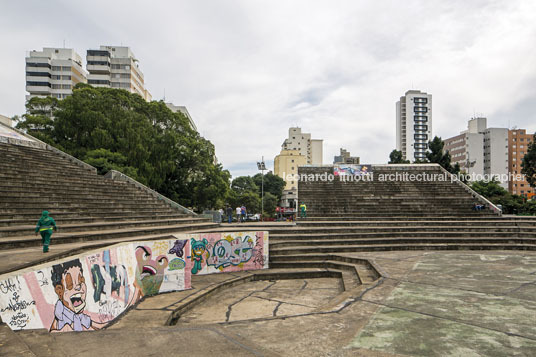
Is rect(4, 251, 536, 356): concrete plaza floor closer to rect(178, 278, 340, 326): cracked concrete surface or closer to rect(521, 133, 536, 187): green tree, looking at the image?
rect(178, 278, 340, 326): cracked concrete surface

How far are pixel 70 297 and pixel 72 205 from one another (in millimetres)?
8399

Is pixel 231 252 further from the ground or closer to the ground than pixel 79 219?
closer to the ground

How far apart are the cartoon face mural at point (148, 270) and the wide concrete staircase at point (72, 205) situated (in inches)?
89.4

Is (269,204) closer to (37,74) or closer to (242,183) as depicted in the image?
(242,183)

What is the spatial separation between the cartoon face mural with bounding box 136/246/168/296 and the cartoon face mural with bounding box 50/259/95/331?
198cm

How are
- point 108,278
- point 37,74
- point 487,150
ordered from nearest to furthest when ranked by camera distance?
1. point 108,278
2. point 37,74
3. point 487,150

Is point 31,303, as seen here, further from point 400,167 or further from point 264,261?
point 400,167

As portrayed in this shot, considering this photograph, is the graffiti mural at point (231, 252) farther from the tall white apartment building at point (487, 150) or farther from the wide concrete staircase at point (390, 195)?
the tall white apartment building at point (487, 150)

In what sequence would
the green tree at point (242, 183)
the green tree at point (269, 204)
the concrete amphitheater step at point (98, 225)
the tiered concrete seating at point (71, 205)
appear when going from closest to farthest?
the concrete amphitheater step at point (98, 225) < the tiered concrete seating at point (71, 205) < the green tree at point (269, 204) < the green tree at point (242, 183)

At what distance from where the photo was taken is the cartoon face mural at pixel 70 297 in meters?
3.78

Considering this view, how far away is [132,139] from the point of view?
74.9ft

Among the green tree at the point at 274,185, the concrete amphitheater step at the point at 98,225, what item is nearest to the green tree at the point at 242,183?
the green tree at the point at 274,185

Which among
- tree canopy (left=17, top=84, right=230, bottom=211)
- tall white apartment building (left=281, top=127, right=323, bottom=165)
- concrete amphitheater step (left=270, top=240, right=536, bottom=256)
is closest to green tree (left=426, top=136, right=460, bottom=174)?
tree canopy (left=17, top=84, right=230, bottom=211)

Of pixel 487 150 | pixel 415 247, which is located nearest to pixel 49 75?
pixel 415 247
